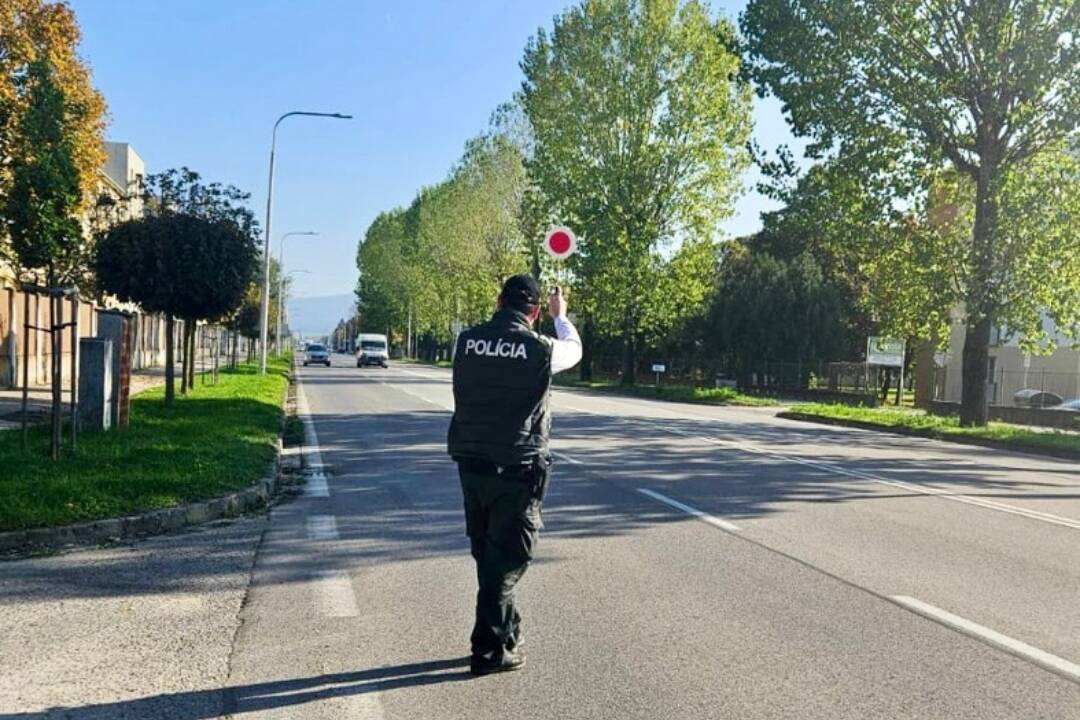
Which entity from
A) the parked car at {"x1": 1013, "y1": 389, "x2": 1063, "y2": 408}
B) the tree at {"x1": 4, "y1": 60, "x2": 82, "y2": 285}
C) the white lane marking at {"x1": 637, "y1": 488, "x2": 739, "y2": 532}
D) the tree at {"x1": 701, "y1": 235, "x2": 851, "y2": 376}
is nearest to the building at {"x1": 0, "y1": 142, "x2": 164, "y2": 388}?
the tree at {"x1": 4, "y1": 60, "x2": 82, "y2": 285}

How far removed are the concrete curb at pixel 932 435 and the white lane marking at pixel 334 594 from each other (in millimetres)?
16385

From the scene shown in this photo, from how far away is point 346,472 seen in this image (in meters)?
12.3

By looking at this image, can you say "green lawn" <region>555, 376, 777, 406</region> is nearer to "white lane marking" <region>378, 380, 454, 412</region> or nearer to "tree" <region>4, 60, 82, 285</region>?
"white lane marking" <region>378, 380, 454, 412</region>

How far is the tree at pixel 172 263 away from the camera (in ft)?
58.2

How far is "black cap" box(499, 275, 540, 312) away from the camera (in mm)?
5066

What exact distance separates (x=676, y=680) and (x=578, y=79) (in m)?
37.3

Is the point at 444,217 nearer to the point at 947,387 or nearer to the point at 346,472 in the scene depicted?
the point at 947,387

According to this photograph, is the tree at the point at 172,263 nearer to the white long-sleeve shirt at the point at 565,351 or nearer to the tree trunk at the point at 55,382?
the tree trunk at the point at 55,382

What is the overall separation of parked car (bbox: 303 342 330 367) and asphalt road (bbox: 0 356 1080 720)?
210ft

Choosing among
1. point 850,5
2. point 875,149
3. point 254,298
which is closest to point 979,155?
point 875,149

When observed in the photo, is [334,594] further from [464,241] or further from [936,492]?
[464,241]

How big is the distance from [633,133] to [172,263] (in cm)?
2510

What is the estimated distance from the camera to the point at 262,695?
4520 mm

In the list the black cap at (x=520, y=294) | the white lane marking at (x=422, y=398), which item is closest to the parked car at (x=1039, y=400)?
the white lane marking at (x=422, y=398)
